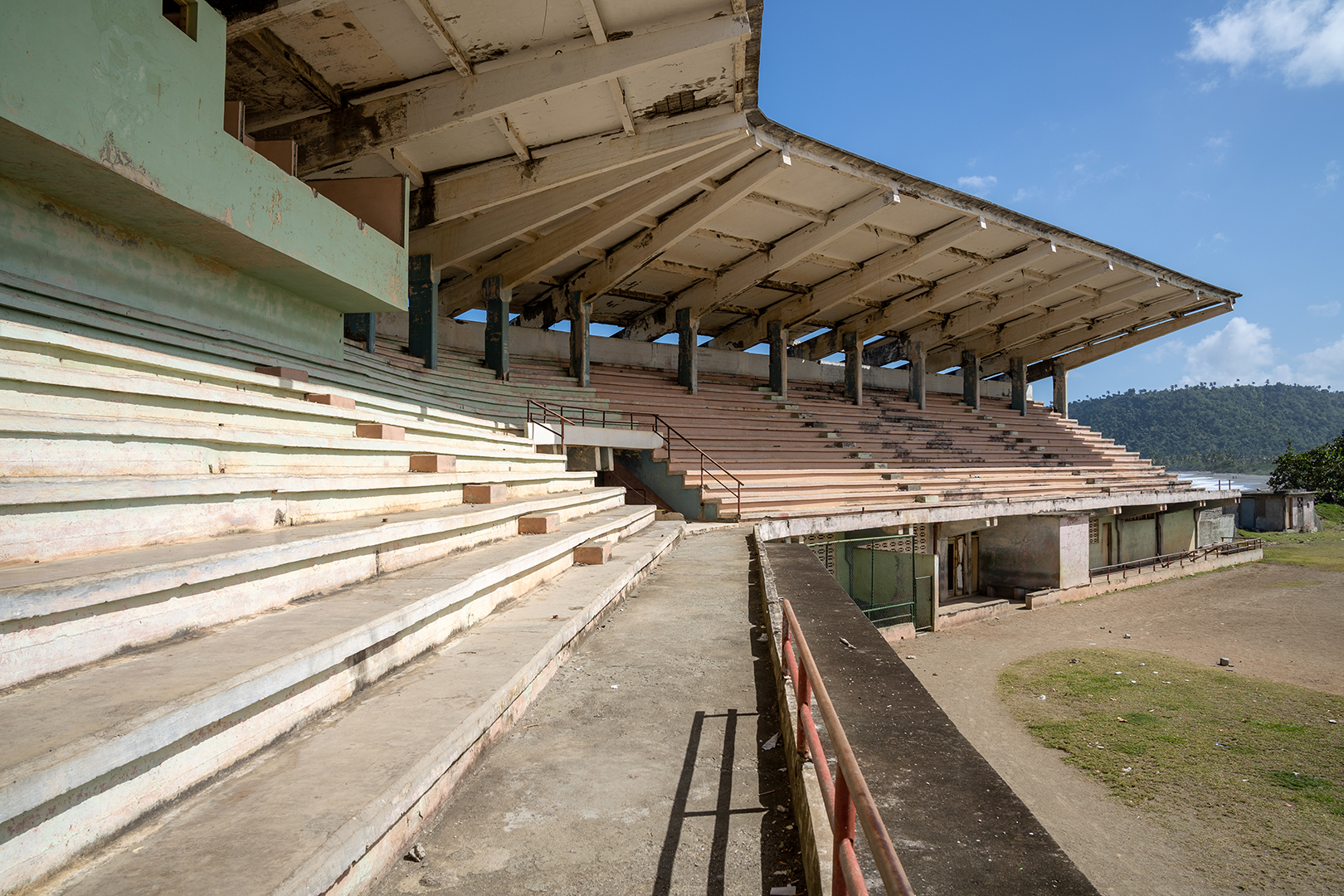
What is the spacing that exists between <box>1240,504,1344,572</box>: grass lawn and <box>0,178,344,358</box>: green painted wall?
2839 centimetres

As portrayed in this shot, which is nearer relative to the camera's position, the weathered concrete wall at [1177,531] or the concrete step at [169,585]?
the concrete step at [169,585]

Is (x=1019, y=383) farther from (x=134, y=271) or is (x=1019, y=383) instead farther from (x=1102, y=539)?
(x=134, y=271)

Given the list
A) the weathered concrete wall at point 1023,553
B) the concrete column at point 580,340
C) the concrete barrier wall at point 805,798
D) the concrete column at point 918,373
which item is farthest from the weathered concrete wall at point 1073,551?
the concrete barrier wall at point 805,798

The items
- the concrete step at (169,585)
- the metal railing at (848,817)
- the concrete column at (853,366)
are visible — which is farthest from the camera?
the concrete column at (853,366)

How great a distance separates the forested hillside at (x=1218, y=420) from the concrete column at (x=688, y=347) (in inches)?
4252

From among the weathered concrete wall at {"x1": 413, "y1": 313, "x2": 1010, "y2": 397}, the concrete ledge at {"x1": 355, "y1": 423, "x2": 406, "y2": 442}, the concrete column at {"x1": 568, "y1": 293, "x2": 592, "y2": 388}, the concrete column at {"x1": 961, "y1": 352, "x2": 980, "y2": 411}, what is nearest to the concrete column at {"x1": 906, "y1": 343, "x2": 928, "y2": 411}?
the weathered concrete wall at {"x1": 413, "y1": 313, "x2": 1010, "y2": 397}

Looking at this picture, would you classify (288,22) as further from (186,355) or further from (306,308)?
(186,355)

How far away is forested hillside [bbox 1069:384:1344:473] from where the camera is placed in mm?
119562

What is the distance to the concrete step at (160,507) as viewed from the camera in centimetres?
284

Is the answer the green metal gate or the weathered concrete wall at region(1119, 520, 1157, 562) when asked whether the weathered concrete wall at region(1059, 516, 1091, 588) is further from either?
the weathered concrete wall at region(1119, 520, 1157, 562)

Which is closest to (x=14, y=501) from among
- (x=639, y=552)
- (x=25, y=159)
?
(x=25, y=159)

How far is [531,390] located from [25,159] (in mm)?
11662

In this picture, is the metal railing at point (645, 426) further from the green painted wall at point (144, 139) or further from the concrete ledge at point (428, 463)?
the concrete ledge at point (428, 463)

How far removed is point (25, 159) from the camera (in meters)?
5.16
